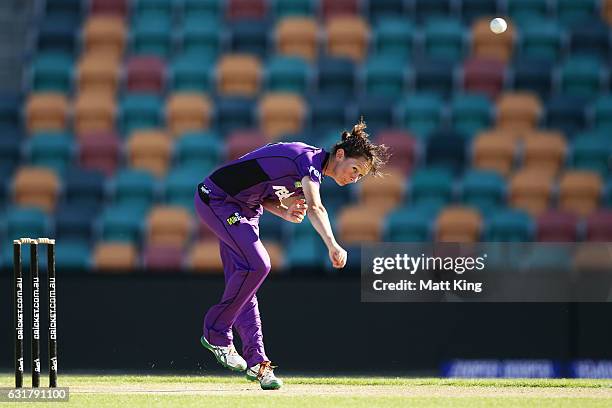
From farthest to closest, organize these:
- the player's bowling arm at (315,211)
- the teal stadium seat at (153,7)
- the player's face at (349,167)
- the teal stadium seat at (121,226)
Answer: the teal stadium seat at (153,7)
the teal stadium seat at (121,226)
the player's face at (349,167)
the player's bowling arm at (315,211)

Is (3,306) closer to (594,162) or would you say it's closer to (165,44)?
(165,44)

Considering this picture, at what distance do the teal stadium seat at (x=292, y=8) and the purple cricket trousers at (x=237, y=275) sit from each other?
632 cm

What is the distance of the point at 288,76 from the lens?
482 inches

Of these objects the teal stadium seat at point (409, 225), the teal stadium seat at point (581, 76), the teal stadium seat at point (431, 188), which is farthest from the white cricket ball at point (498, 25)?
the teal stadium seat at point (409, 225)

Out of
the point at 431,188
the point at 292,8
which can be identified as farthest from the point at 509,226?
the point at 292,8

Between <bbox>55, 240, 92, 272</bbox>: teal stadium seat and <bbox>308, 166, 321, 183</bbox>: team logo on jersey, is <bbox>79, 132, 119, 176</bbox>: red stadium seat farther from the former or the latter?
<bbox>308, 166, 321, 183</bbox>: team logo on jersey

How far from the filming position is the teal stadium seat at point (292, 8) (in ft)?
42.0

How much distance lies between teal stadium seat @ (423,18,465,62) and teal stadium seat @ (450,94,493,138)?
70 cm

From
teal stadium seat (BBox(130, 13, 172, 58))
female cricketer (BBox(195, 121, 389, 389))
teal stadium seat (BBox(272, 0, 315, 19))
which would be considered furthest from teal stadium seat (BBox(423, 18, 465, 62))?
female cricketer (BBox(195, 121, 389, 389))

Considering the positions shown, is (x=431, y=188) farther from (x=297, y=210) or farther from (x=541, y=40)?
(x=297, y=210)

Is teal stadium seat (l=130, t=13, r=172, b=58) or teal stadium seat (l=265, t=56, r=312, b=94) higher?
teal stadium seat (l=130, t=13, r=172, b=58)

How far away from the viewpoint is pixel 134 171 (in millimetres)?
11398

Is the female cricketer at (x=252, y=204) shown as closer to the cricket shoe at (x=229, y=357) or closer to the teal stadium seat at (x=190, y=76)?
the cricket shoe at (x=229, y=357)

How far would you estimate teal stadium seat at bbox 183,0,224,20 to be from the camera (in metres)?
12.9
